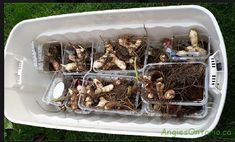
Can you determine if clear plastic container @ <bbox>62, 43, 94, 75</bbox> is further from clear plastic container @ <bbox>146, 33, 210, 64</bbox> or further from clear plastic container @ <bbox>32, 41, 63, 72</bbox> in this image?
clear plastic container @ <bbox>146, 33, 210, 64</bbox>

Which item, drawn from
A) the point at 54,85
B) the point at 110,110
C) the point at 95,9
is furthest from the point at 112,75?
the point at 95,9

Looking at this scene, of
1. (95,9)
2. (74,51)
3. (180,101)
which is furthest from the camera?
(95,9)

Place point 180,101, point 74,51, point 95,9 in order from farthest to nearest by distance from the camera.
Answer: point 95,9 → point 74,51 → point 180,101

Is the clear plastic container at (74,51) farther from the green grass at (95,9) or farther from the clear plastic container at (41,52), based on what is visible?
the green grass at (95,9)

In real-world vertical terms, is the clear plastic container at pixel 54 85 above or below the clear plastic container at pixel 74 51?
below

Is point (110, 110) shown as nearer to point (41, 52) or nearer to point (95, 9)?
point (41, 52)

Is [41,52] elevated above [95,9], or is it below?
below

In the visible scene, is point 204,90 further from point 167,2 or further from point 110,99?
point 167,2

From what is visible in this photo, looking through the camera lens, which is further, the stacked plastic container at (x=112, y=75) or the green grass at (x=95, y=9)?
the green grass at (x=95, y=9)

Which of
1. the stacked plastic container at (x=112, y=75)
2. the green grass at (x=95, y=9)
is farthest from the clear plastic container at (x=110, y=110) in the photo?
the green grass at (x=95, y=9)
